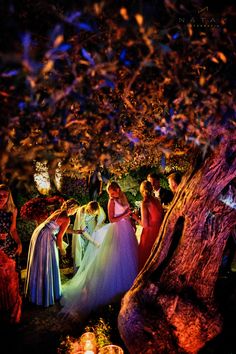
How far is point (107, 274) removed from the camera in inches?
233

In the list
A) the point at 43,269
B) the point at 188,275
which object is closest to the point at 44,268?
the point at 43,269

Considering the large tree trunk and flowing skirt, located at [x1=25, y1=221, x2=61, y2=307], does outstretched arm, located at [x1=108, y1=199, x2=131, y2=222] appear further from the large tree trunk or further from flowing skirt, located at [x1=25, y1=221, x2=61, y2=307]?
the large tree trunk

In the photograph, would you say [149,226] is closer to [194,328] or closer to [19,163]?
[194,328]

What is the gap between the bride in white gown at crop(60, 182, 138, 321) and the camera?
574 cm

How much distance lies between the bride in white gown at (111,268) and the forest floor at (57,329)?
0.37 m

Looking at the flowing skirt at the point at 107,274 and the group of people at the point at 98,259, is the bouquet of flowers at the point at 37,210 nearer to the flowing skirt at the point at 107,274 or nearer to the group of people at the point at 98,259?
the group of people at the point at 98,259

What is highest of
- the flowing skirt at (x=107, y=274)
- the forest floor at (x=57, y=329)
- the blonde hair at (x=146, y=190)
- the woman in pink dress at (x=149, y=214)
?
the blonde hair at (x=146, y=190)

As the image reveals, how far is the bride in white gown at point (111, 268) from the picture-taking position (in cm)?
574

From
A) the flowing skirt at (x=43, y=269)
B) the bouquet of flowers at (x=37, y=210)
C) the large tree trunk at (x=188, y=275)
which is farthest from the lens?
the bouquet of flowers at (x=37, y=210)

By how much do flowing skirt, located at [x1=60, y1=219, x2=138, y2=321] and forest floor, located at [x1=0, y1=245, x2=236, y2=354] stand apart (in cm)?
31

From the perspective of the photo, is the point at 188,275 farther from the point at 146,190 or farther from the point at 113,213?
the point at 113,213

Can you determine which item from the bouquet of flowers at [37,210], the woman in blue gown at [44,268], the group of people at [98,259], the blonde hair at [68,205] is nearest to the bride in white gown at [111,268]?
the group of people at [98,259]

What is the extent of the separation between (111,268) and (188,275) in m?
2.20

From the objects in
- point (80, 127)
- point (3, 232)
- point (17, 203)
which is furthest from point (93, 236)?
point (17, 203)
